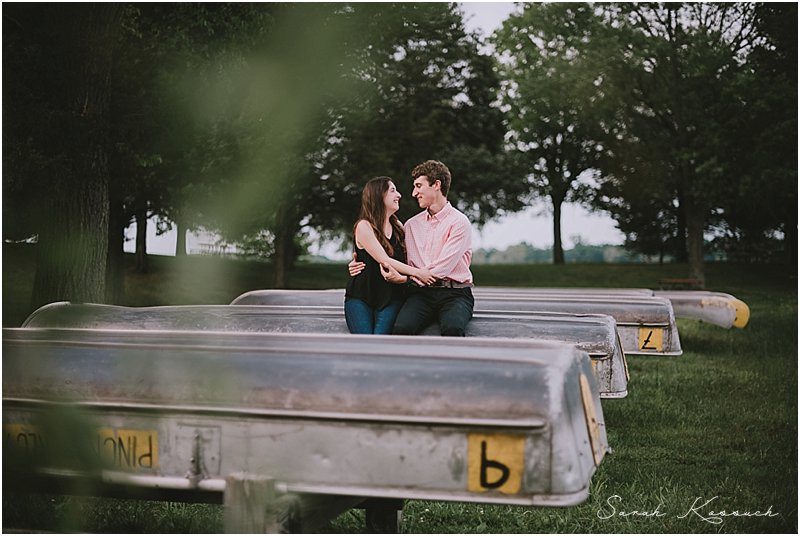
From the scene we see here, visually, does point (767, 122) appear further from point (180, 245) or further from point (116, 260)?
point (180, 245)

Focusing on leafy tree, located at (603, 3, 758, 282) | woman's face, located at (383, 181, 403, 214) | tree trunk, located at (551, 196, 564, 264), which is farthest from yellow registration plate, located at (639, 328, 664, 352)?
tree trunk, located at (551, 196, 564, 264)

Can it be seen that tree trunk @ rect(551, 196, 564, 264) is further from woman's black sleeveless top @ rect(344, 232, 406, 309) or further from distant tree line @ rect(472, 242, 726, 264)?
woman's black sleeveless top @ rect(344, 232, 406, 309)

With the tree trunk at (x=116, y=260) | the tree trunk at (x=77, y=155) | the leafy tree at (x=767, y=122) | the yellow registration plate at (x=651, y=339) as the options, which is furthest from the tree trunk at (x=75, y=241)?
the leafy tree at (x=767, y=122)

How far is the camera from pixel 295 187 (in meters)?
17.7

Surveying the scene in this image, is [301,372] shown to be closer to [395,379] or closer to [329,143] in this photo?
[395,379]

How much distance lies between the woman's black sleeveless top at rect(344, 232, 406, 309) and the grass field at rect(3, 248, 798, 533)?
0.82 m

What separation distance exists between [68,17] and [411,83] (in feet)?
48.8

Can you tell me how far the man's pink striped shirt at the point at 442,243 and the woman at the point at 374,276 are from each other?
10cm

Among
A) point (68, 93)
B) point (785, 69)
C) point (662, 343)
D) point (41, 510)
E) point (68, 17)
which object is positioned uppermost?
point (785, 69)

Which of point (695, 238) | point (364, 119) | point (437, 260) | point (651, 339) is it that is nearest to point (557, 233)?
point (695, 238)

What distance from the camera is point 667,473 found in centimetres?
477

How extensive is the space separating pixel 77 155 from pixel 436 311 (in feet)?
12.9

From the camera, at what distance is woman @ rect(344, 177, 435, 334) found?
181 inches

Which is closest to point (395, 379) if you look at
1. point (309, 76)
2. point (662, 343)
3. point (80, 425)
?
point (80, 425)
